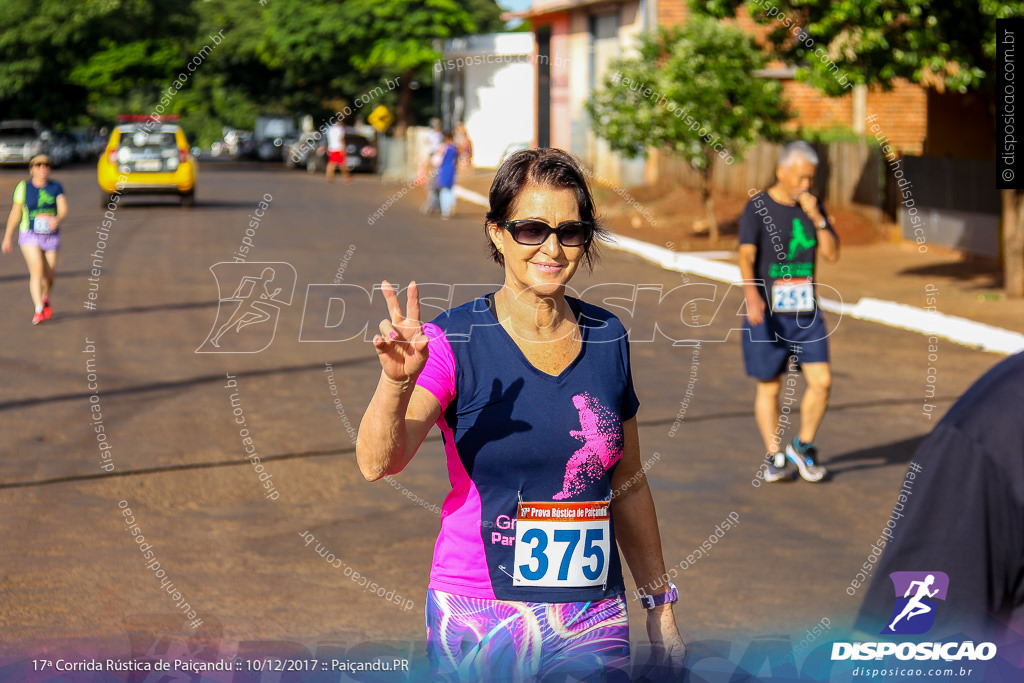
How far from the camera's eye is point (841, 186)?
2438cm

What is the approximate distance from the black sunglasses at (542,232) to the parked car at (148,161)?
25.6m

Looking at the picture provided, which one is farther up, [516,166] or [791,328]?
[516,166]

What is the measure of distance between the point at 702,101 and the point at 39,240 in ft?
41.3

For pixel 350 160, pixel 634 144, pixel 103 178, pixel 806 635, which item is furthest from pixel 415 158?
pixel 806 635

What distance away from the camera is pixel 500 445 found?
283 cm

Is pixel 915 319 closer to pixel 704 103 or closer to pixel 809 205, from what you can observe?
pixel 809 205

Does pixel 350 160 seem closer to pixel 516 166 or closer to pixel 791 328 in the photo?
pixel 791 328

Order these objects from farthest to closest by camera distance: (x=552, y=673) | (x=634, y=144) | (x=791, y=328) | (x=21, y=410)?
(x=634, y=144), (x=21, y=410), (x=791, y=328), (x=552, y=673)

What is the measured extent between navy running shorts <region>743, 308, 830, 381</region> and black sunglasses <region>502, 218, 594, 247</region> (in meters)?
4.86

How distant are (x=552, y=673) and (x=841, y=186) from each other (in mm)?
22771

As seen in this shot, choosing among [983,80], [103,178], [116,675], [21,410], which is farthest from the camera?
[103,178]

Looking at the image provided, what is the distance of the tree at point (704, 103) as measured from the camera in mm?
22344

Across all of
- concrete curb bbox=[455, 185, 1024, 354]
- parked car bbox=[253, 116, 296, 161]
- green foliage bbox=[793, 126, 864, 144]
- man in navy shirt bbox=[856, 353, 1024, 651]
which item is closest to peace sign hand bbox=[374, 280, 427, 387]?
man in navy shirt bbox=[856, 353, 1024, 651]

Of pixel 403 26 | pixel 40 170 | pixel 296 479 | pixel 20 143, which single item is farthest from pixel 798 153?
pixel 20 143
